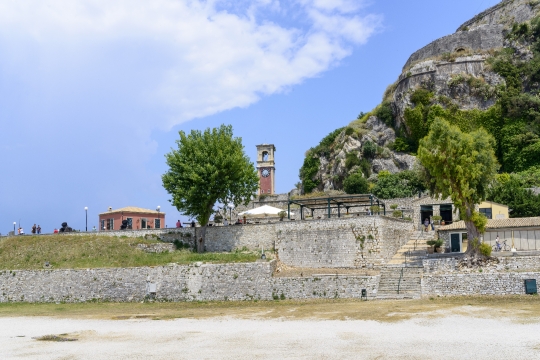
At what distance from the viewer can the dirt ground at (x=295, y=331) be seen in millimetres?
19625

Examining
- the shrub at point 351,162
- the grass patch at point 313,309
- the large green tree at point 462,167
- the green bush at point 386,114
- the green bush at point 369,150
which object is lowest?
the grass patch at point 313,309

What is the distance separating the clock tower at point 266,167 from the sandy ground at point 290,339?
1964 inches

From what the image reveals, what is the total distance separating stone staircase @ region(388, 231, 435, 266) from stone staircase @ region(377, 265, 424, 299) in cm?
186

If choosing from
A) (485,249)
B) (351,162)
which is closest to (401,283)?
(485,249)

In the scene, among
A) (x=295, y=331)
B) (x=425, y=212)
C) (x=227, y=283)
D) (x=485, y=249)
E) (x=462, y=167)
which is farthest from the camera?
(x=425, y=212)

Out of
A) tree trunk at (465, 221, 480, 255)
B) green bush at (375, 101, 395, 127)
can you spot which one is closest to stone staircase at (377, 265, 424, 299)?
tree trunk at (465, 221, 480, 255)

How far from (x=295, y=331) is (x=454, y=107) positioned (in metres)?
45.7

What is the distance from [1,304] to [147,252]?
35.7ft

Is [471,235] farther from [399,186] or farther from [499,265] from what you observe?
[399,186]

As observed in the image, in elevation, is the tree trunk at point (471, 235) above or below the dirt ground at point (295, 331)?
above

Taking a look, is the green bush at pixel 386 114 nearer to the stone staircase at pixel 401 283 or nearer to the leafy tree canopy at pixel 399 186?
the leafy tree canopy at pixel 399 186

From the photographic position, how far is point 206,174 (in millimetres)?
43875

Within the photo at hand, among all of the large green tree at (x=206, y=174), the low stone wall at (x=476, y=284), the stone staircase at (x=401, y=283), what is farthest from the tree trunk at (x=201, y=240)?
the low stone wall at (x=476, y=284)

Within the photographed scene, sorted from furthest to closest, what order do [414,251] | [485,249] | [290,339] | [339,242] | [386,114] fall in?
1. [386,114]
2. [414,251]
3. [339,242]
4. [485,249]
5. [290,339]
